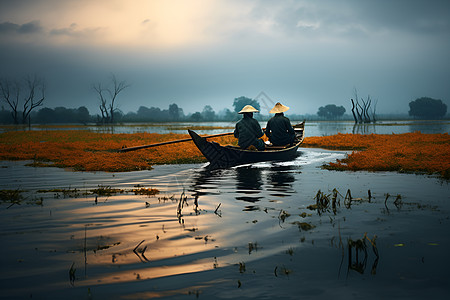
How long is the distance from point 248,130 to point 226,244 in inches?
387

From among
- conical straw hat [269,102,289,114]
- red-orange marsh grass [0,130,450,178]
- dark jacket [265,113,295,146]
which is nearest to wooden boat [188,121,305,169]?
dark jacket [265,113,295,146]

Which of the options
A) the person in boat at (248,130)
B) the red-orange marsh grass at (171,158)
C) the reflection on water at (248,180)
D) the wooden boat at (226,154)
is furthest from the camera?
the person in boat at (248,130)

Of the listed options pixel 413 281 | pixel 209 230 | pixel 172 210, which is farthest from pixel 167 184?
pixel 413 281

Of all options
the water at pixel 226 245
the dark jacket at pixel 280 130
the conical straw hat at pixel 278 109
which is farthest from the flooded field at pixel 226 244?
the conical straw hat at pixel 278 109

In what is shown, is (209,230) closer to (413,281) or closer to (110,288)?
(110,288)

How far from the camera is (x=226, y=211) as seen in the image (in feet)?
25.4

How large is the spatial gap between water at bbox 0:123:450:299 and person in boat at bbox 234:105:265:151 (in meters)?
5.01

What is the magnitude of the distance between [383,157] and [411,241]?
1085 cm

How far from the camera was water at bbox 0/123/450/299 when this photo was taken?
14.0 feet

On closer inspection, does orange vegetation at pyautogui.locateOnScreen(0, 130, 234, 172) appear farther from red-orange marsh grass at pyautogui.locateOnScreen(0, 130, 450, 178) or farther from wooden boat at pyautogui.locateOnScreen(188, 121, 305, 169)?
wooden boat at pyautogui.locateOnScreen(188, 121, 305, 169)

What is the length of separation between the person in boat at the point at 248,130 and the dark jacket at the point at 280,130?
1.63m

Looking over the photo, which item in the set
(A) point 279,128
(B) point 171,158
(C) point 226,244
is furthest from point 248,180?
(B) point 171,158

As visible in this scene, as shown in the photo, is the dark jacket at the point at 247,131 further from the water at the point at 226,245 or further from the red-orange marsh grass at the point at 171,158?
the water at the point at 226,245

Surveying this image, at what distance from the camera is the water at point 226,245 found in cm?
426
